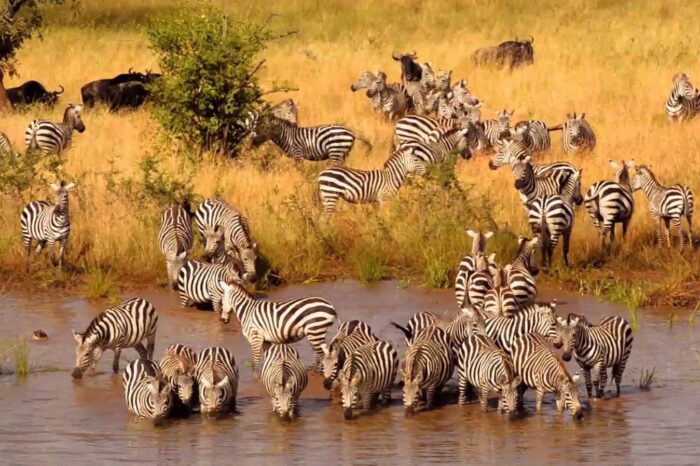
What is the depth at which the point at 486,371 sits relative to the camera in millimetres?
11148

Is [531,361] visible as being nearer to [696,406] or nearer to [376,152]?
[696,406]

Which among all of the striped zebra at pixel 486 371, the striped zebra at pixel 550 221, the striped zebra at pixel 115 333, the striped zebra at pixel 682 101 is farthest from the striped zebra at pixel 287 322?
the striped zebra at pixel 682 101

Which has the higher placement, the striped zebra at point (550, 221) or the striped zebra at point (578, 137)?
the striped zebra at point (578, 137)

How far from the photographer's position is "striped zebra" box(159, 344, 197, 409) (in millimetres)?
11227

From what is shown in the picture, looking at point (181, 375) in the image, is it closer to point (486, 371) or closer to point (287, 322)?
point (287, 322)

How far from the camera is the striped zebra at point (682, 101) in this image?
23172 mm

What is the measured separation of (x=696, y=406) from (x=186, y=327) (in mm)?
5004

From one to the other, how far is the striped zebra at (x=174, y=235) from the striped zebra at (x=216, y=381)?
11.6ft

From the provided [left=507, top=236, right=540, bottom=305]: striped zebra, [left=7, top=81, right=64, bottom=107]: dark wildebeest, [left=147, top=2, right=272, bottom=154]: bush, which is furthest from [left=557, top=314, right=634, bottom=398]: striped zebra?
[left=7, top=81, right=64, bottom=107]: dark wildebeest

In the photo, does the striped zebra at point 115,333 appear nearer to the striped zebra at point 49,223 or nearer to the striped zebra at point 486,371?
the striped zebra at point 486,371

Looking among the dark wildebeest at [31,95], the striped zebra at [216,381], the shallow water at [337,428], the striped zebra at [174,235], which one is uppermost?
the dark wildebeest at [31,95]

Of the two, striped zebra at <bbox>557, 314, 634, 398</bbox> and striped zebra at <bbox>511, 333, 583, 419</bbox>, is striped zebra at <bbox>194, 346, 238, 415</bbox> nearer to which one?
striped zebra at <bbox>511, 333, 583, 419</bbox>

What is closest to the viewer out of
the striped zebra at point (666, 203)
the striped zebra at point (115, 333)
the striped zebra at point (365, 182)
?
the striped zebra at point (115, 333)

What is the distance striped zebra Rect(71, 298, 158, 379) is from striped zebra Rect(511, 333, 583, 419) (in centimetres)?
308
